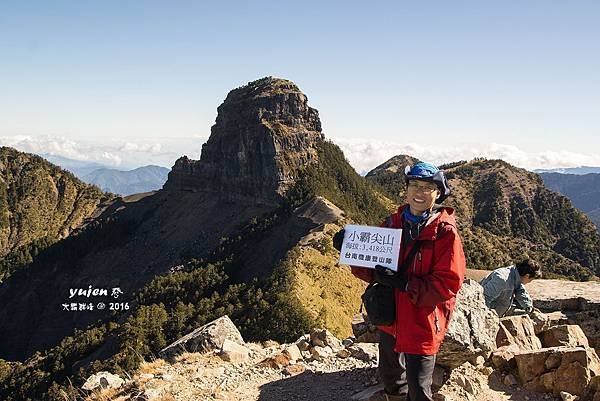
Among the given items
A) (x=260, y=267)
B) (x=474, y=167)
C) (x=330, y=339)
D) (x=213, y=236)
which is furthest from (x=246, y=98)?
(x=330, y=339)

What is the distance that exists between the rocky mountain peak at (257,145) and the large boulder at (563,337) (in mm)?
106759

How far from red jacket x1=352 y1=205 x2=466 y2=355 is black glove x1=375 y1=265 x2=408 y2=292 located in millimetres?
106

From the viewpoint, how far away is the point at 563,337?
1369cm

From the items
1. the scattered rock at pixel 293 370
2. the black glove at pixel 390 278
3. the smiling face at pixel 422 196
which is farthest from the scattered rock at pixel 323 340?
the smiling face at pixel 422 196

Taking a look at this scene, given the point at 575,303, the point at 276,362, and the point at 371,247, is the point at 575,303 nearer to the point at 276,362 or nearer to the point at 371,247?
the point at 276,362

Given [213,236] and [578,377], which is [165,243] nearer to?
[213,236]

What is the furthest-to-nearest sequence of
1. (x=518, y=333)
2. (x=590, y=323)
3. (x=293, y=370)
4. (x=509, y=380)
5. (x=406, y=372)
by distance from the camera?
(x=590, y=323) → (x=518, y=333) → (x=293, y=370) → (x=509, y=380) → (x=406, y=372)

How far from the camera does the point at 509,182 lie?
6924 inches

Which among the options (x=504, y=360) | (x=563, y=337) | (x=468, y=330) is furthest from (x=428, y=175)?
(x=563, y=337)

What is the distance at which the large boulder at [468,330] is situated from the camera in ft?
33.8

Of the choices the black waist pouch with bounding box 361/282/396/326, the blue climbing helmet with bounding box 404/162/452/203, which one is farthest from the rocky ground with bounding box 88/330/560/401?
the blue climbing helmet with bounding box 404/162/452/203

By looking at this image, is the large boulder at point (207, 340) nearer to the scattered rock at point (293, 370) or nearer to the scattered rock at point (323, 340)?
the scattered rock at point (323, 340)

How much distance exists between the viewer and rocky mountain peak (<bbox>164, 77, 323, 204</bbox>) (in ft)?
419

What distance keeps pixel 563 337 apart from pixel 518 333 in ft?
5.13
